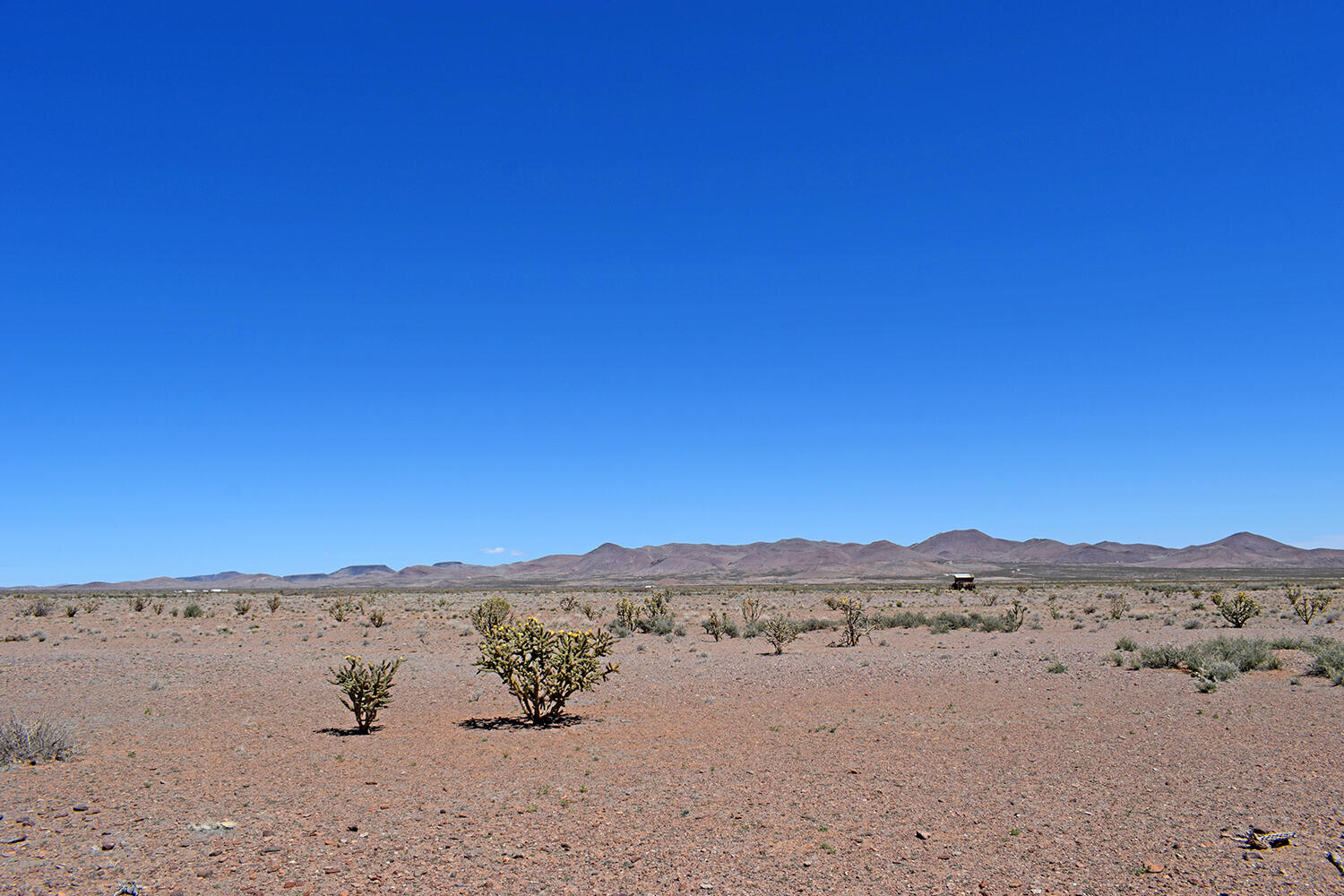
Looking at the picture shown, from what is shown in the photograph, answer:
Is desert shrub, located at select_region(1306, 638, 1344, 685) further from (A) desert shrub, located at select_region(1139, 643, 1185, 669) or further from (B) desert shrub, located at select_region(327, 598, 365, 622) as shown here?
(B) desert shrub, located at select_region(327, 598, 365, 622)

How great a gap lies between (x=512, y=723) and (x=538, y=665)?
3.60ft

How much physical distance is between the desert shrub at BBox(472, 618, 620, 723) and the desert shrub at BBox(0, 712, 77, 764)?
20.5 feet

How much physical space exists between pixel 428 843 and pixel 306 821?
1.53 meters

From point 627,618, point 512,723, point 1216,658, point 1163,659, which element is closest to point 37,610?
point 627,618

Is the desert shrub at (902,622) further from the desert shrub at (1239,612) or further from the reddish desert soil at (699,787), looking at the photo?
the reddish desert soil at (699,787)

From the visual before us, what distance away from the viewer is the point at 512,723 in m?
14.6

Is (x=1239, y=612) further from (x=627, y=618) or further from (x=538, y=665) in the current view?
(x=538, y=665)

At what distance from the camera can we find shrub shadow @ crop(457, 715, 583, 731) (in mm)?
14148

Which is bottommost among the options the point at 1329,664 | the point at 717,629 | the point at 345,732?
the point at 1329,664

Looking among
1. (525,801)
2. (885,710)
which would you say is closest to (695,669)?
(885,710)

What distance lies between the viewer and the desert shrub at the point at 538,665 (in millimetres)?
14773

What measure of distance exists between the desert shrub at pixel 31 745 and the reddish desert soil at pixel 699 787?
37 centimetres

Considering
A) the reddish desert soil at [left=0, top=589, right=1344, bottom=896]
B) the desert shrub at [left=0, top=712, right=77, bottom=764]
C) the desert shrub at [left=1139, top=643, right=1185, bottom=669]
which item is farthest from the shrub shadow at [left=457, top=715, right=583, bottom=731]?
the desert shrub at [left=1139, top=643, right=1185, bottom=669]

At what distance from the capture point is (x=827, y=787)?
974 centimetres
